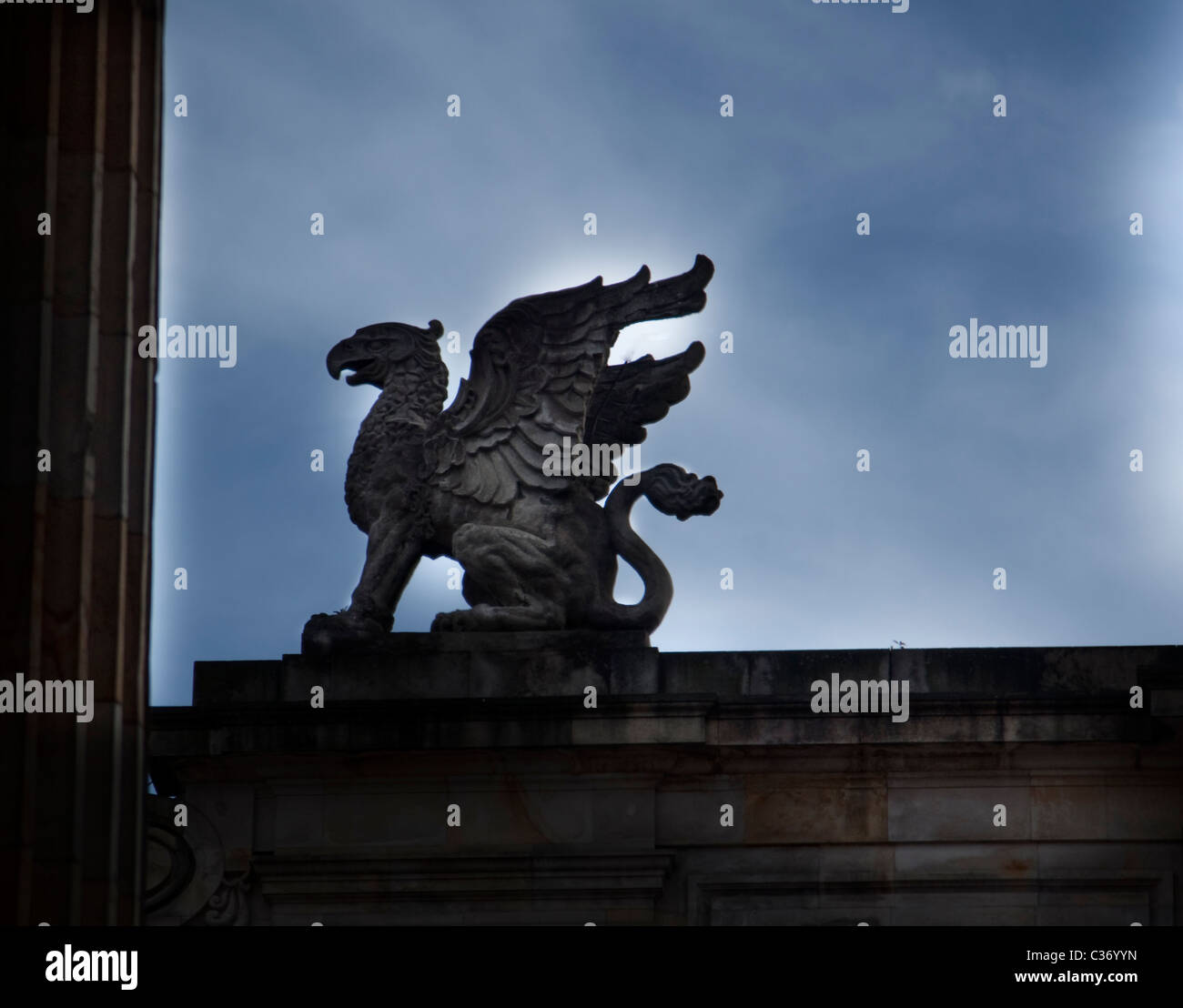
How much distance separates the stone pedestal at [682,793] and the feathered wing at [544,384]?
1.78 metres

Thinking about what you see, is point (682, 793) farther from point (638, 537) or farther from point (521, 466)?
point (521, 466)

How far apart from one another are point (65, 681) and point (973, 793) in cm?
813

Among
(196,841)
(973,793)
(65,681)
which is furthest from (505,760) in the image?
(65,681)

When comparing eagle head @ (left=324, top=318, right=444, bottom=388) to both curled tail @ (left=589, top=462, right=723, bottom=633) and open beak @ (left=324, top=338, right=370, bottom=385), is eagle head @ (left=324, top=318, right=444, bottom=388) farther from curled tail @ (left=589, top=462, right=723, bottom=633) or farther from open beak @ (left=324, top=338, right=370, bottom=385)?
curled tail @ (left=589, top=462, right=723, bottom=633)

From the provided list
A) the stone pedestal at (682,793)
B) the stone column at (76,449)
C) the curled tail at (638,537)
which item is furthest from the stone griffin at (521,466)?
the stone column at (76,449)

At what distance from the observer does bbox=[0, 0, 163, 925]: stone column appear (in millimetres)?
10180

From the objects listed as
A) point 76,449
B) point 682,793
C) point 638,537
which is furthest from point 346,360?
point 76,449

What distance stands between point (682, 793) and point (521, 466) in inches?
117

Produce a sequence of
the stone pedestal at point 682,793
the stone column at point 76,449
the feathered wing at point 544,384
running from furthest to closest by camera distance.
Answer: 1. the feathered wing at point 544,384
2. the stone pedestal at point 682,793
3. the stone column at point 76,449

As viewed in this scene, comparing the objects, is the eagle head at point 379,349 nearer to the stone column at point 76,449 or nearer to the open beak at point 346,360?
the open beak at point 346,360

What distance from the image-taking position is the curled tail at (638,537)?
1723cm

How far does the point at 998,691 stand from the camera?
16.5 meters

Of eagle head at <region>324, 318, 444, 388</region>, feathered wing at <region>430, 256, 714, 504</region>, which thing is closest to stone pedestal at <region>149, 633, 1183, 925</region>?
feathered wing at <region>430, 256, 714, 504</region>
